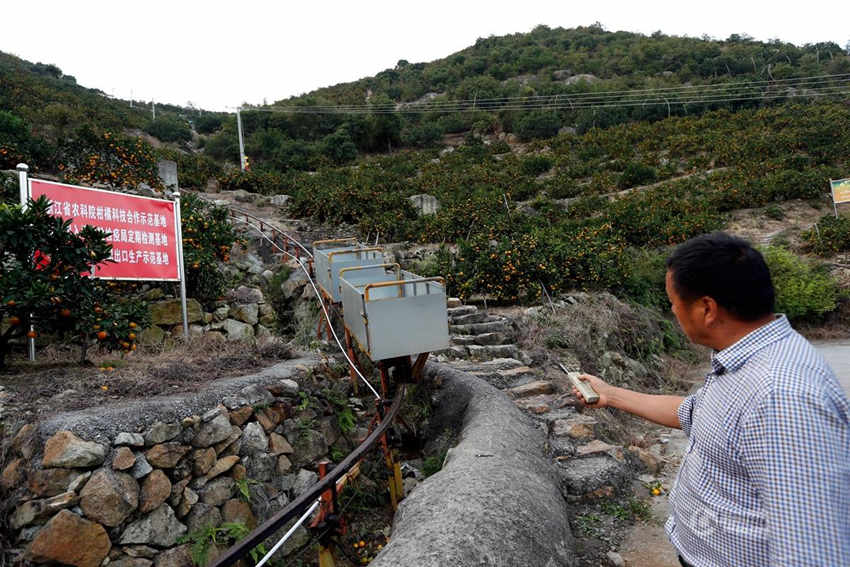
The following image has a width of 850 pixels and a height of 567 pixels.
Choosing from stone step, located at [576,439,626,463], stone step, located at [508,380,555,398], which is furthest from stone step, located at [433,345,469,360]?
stone step, located at [576,439,626,463]

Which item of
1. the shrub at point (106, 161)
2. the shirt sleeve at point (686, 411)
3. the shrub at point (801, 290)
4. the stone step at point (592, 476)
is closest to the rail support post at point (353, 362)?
the stone step at point (592, 476)

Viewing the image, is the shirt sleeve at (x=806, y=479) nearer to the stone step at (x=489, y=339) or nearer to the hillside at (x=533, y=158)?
the stone step at (x=489, y=339)

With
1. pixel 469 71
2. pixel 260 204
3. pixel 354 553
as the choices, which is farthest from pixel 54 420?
pixel 469 71

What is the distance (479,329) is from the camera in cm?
696

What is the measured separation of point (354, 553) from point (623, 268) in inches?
305

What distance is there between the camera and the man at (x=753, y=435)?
0.93 meters

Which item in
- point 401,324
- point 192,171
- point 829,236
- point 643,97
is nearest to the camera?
point 401,324

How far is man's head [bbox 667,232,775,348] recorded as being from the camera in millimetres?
1192

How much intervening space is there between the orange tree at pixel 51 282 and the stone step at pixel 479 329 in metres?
4.10

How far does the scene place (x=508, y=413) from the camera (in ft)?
13.3

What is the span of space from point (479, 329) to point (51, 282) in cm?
506

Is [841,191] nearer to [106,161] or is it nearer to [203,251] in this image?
[203,251]

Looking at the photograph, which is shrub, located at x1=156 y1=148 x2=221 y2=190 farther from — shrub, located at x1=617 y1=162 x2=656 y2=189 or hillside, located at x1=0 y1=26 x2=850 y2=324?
shrub, located at x1=617 y1=162 x2=656 y2=189

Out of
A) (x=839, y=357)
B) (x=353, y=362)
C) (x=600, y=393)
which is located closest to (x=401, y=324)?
(x=353, y=362)
